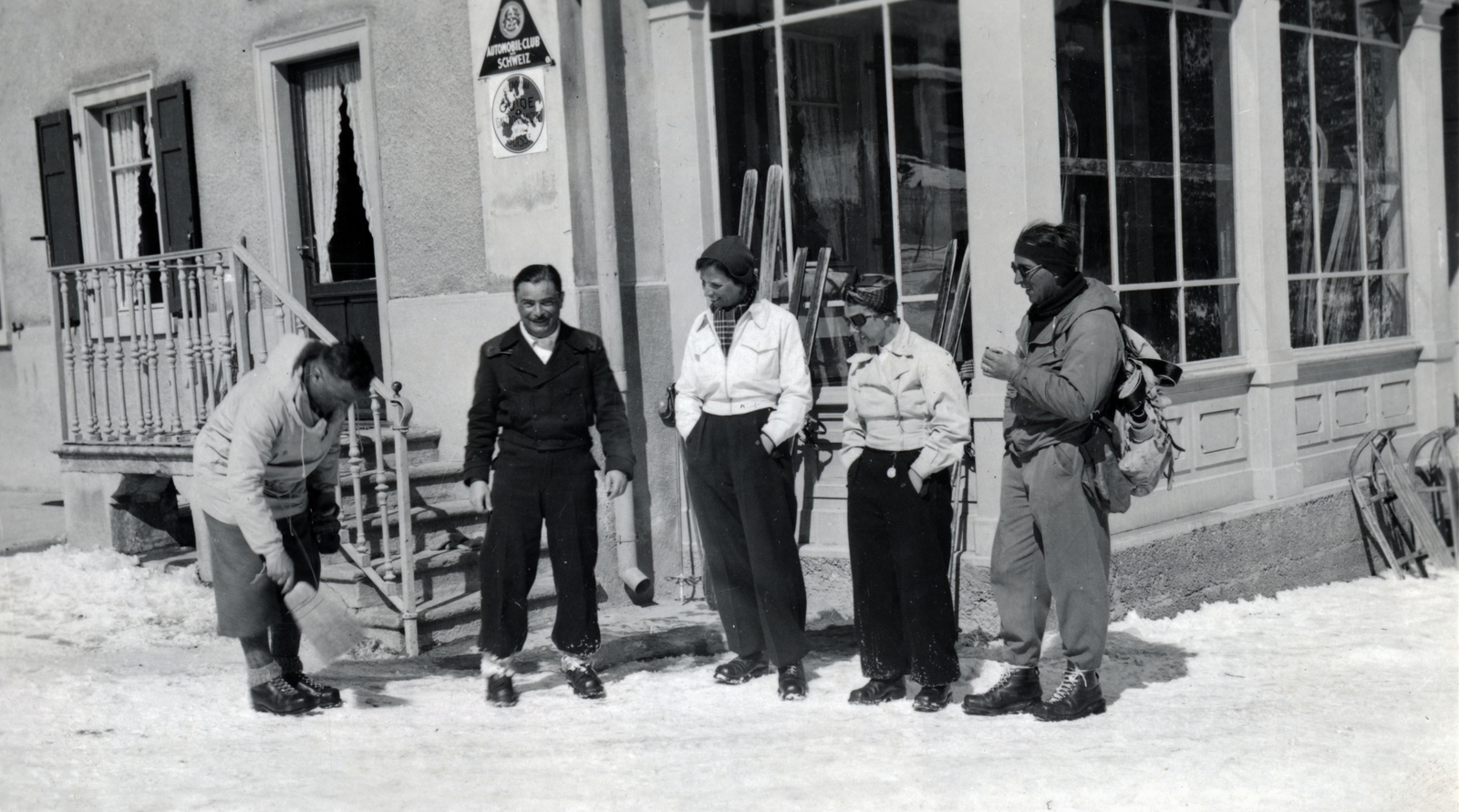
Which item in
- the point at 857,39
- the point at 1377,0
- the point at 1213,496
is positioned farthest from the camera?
the point at 1377,0

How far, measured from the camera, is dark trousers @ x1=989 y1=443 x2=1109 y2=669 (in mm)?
5102

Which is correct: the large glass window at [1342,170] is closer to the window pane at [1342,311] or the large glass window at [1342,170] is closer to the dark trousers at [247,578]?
the window pane at [1342,311]

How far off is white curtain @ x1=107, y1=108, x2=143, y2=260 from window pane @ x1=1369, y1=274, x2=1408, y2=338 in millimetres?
8611

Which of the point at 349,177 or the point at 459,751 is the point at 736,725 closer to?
the point at 459,751

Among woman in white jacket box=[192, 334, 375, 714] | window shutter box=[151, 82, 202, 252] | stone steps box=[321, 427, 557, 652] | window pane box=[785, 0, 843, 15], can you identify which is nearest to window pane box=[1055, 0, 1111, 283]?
window pane box=[785, 0, 843, 15]

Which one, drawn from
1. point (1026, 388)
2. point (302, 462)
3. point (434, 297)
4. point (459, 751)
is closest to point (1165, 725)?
point (1026, 388)

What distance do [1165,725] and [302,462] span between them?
3344 mm

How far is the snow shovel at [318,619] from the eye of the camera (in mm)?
5160

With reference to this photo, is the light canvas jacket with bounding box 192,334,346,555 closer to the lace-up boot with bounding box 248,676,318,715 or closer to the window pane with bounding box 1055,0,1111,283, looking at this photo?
the lace-up boot with bounding box 248,676,318,715

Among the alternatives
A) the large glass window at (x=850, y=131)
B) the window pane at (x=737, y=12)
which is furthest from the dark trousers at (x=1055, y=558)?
the window pane at (x=737, y=12)

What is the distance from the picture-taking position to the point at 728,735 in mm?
5137

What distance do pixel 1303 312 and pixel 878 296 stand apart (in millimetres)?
4312

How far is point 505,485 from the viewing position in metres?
5.59

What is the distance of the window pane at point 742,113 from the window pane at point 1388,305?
14.3ft
